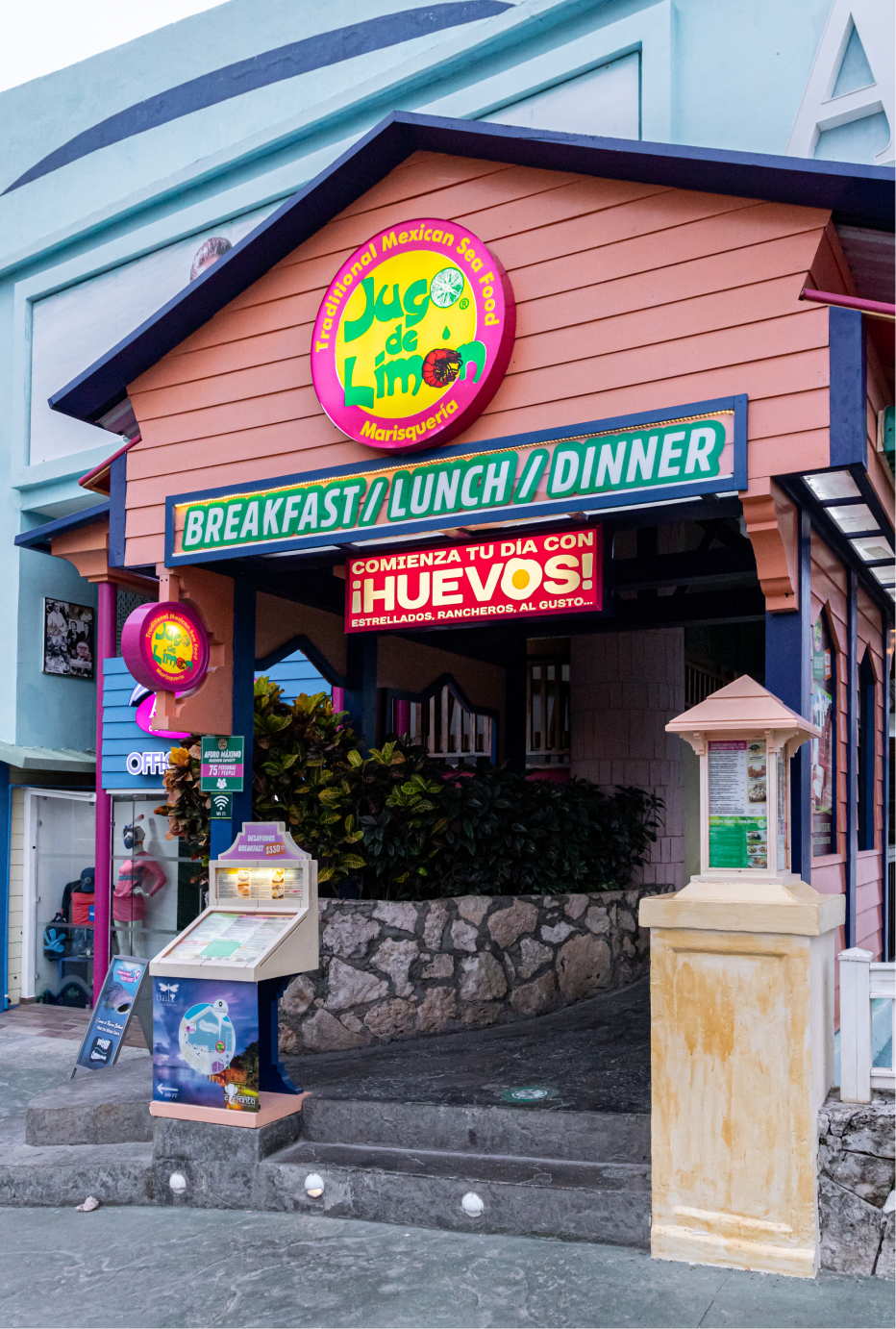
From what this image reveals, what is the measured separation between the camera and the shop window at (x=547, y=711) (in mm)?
10820

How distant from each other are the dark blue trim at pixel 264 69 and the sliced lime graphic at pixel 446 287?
308 inches

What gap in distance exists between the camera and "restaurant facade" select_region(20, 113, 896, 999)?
5293mm

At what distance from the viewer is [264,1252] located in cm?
516

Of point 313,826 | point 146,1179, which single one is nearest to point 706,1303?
point 146,1179

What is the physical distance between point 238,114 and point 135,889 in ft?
32.2

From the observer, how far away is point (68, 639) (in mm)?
13812

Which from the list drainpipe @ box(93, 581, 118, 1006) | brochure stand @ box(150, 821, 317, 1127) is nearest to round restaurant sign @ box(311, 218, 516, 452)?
brochure stand @ box(150, 821, 317, 1127)

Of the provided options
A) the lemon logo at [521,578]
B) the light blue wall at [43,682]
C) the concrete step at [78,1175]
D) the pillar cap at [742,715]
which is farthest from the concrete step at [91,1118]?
the light blue wall at [43,682]

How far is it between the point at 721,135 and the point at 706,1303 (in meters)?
9.32

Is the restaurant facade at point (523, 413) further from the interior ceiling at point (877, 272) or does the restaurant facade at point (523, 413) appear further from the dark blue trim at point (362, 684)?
the dark blue trim at point (362, 684)

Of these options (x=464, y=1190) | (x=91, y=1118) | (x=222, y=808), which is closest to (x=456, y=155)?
(x=222, y=808)

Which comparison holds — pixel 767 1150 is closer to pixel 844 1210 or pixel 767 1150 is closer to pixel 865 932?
pixel 844 1210

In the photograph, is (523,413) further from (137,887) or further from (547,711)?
(137,887)

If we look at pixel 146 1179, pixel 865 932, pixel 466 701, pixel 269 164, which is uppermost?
pixel 269 164
